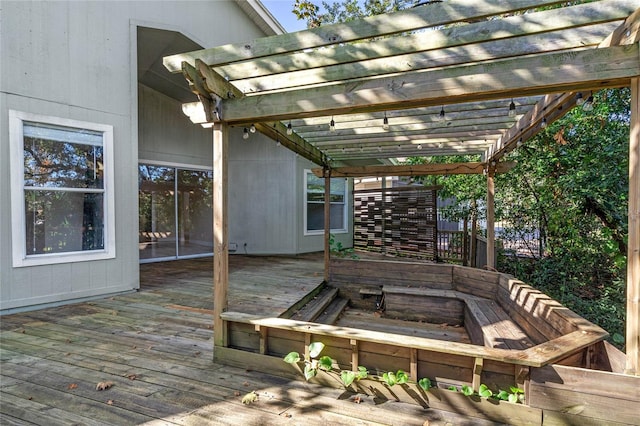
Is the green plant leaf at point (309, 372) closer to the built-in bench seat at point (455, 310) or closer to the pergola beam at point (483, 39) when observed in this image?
the built-in bench seat at point (455, 310)

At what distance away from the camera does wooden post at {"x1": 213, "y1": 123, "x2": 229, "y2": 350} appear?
252 cm

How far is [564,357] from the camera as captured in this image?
1864 millimetres

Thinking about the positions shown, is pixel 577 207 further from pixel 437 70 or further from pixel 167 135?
pixel 167 135

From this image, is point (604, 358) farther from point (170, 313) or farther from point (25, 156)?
point (25, 156)

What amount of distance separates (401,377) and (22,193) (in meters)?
4.73

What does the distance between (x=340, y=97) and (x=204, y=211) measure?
685 cm

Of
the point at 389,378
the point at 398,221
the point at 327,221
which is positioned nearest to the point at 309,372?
the point at 389,378

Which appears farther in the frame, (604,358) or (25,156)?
(25,156)

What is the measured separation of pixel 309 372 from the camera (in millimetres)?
2238

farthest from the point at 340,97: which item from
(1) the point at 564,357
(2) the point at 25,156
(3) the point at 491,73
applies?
(2) the point at 25,156

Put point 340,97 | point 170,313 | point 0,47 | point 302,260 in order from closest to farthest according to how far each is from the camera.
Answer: point 340,97
point 0,47
point 170,313
point 302,260

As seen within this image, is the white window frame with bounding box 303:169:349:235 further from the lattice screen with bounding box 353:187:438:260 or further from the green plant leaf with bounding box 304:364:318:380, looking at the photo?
the green plant leaf with bounding box 304:364:318:380

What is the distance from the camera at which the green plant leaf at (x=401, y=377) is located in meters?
2.06

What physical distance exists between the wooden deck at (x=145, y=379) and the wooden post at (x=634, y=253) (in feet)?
3.04
